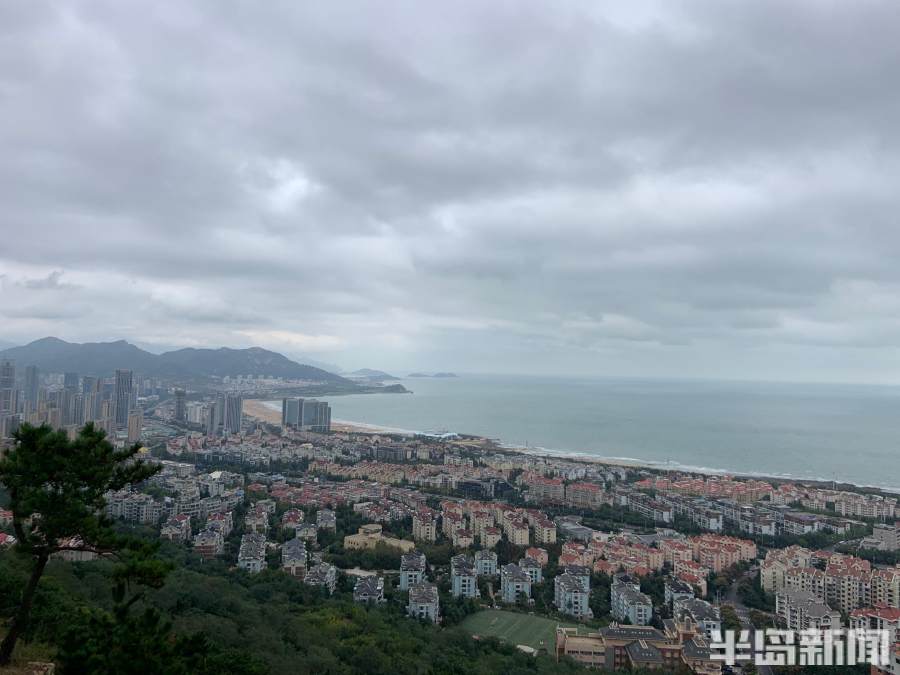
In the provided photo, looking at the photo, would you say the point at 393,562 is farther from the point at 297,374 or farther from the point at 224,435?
the point at 297,374

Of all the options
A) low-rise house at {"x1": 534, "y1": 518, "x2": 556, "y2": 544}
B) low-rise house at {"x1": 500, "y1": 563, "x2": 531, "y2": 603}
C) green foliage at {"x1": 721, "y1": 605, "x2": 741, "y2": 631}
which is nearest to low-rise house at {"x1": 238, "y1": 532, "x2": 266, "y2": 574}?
low-rise house at {"x1": 500, "y1": 563, "x2": 531, "y2": 603}

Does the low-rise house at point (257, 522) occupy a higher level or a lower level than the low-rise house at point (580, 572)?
lower

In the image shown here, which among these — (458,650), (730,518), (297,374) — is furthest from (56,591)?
(297,374)

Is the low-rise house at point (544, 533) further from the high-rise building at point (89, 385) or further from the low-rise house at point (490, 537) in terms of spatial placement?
the high-rise building at point (89, 385)

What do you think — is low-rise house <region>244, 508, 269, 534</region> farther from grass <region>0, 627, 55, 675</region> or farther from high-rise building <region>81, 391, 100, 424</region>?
high-rise building <region>81, 391, 100, 424</region>

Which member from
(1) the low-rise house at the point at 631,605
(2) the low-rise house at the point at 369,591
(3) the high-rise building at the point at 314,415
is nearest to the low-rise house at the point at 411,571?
(2) the low-rise house at the point at 369,591
